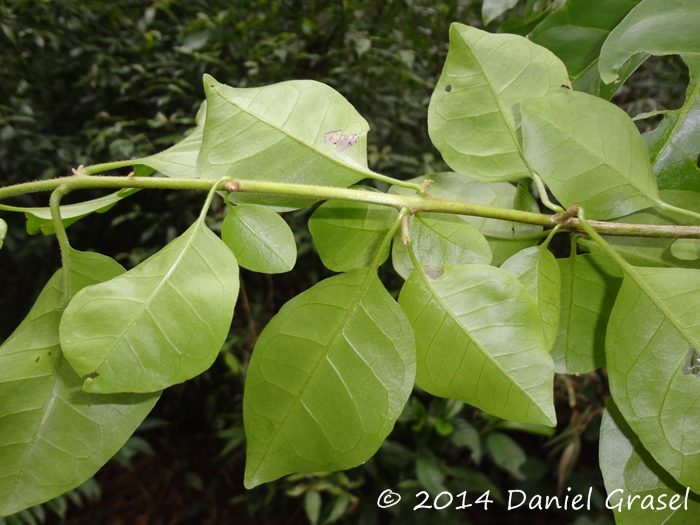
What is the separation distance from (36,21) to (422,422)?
A: 7.27 ft

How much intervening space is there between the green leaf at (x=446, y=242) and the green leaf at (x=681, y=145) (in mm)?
173

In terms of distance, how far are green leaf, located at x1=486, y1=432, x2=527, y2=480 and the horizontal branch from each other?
4.35ft

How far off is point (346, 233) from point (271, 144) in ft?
0.28

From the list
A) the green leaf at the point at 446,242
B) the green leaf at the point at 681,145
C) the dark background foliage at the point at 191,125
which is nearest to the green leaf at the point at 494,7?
the green leaf at the point at 681,145

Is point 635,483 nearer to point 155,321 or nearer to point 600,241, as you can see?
point 600,241

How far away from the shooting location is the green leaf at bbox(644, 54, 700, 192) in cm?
37

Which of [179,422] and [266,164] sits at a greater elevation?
[266,164]

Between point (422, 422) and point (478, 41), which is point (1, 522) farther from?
point (478, 41)

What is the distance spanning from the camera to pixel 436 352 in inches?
11.9

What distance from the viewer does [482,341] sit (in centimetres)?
29

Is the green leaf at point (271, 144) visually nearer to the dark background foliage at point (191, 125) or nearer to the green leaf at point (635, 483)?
the green leaf at point (635, 483)

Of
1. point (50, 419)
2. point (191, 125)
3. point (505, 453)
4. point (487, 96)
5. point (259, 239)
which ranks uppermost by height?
point (487, 96)

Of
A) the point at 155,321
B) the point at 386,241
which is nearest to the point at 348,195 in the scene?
the point at 386,241

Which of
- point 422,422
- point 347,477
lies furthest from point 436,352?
point 347,477
